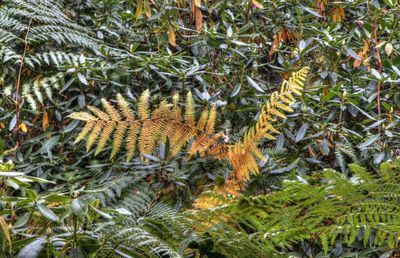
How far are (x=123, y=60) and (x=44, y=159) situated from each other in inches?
20.7

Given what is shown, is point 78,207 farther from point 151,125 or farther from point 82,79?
point 82,79

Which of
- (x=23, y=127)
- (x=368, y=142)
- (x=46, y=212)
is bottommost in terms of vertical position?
(x=23, y=127)

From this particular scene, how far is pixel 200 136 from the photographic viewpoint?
5.34ft

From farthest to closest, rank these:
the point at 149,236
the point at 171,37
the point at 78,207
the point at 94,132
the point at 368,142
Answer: the point at 171,37, the point at 368,142, the point at 94,132, the point at 149,236, the point at 78,207

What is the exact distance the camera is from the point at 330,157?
6.18 feet

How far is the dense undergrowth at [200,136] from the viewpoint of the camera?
1.11m

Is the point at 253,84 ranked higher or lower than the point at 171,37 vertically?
lower

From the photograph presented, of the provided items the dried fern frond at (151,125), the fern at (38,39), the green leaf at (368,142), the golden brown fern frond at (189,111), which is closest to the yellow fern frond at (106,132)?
the dried fern frond at (151,125)

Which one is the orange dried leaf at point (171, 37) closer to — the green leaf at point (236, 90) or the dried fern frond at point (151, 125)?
the green leaf at point (236, 90)

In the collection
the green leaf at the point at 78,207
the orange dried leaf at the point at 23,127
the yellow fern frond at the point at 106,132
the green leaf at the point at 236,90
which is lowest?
the orange dried leaf at the point at 23,127

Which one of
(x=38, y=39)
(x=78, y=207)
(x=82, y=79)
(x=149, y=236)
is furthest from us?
(x=38, y=39)

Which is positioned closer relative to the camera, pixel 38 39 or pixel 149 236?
pixel 149 236

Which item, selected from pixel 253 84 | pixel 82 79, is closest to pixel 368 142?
pixel 253 84

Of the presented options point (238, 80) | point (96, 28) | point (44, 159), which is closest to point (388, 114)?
point (238, 80)
